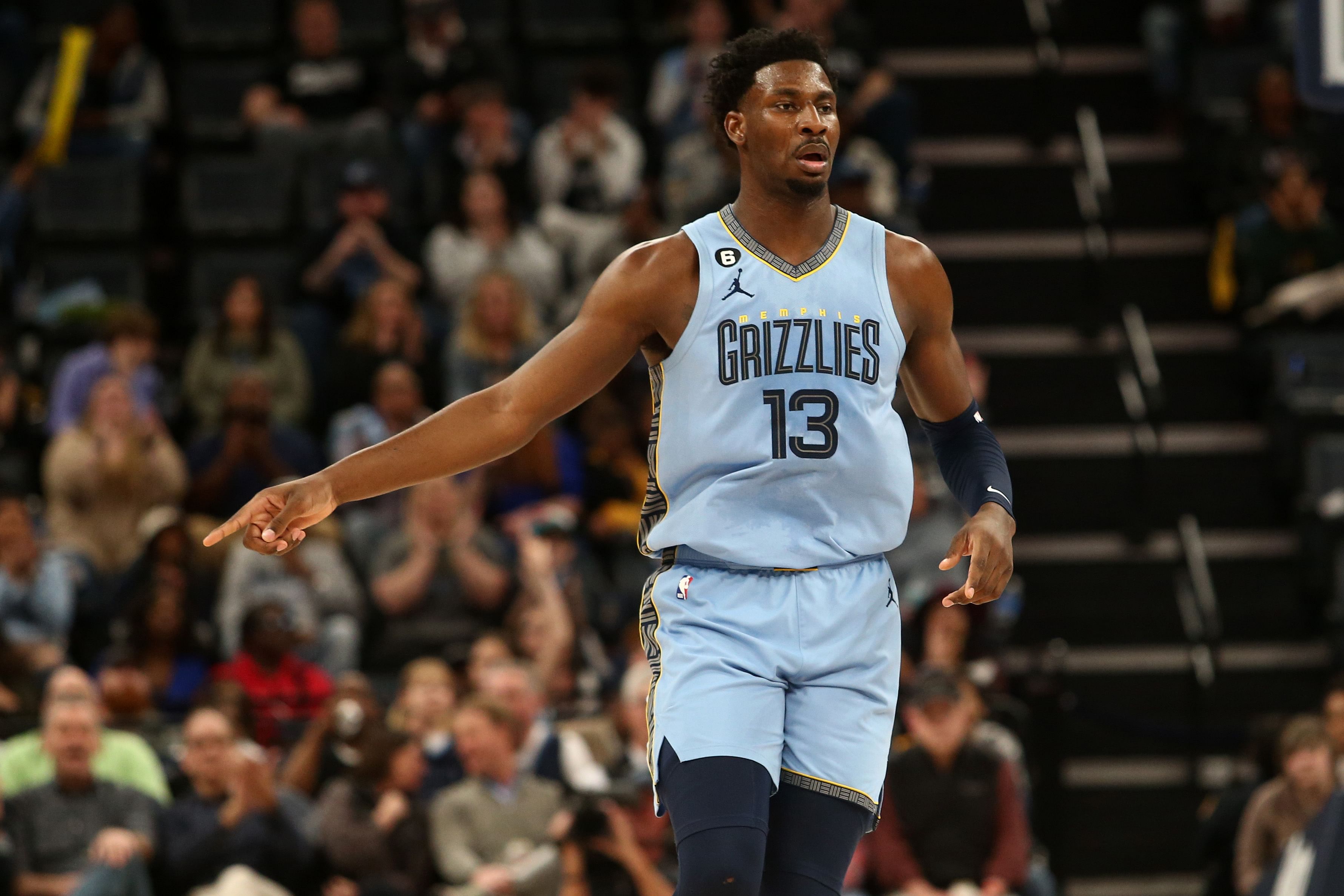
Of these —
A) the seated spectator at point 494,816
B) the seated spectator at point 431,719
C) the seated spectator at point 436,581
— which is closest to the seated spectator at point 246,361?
the seated spectator at point 436,581

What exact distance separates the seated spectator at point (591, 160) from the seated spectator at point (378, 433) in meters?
1.70

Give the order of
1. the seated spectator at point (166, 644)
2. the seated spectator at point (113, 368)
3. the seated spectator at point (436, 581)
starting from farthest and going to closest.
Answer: the seated spectator at point (113, 368)
the seated spectator at point (436, 581)
the seated spectator at point (166, 644)

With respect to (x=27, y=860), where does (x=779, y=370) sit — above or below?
above

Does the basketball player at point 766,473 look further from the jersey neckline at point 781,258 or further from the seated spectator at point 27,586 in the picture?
the seated spectator at point 27,586

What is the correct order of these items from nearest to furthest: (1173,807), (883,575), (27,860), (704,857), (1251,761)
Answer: (704,857), (883,575), (27,860), (1251,761), (1173,807)

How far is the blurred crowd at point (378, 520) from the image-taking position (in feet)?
26.4

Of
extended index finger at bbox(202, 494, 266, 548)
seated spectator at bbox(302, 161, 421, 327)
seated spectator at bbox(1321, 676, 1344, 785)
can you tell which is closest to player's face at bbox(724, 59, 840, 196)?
extended index finger at bbox(202, 494, 266, 548)

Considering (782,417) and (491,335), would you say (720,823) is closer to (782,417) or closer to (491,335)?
(782,417)

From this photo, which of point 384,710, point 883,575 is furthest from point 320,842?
point 883,575

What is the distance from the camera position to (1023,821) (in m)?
8.38

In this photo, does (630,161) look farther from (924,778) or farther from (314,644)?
(924,778)

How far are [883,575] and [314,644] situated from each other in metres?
5.78

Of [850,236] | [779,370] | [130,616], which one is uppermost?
[850,236]

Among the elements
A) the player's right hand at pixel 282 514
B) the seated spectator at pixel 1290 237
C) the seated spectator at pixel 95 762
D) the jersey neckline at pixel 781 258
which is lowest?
the seated spectator at pixel 95 762
